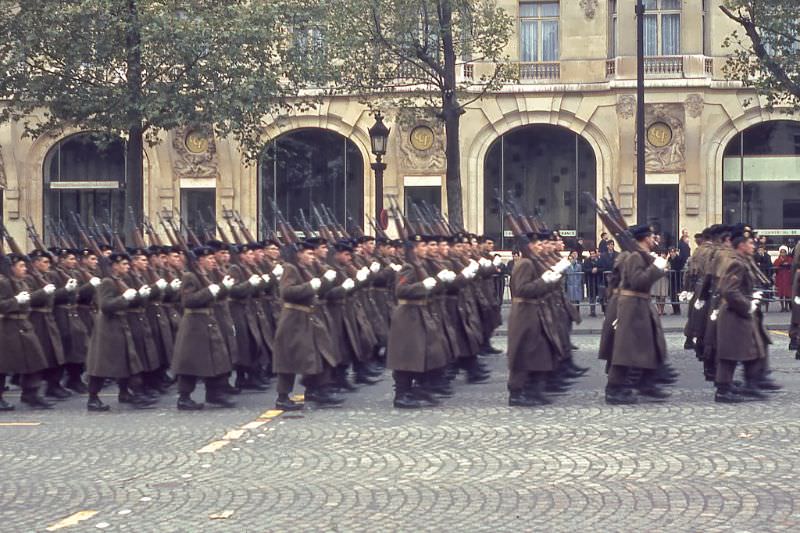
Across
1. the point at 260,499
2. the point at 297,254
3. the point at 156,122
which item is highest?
the point at 156,122

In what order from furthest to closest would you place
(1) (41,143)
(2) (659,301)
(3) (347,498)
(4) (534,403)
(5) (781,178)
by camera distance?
(1) (41,143) < (5) (781,178) < (2) (659,301) < (4) (534,403) < (3) (347,498)

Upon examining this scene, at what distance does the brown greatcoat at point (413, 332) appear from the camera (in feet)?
46.2

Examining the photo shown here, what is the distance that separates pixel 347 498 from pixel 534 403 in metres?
Answer: 4.70

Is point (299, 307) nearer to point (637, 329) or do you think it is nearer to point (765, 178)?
point (637, 329)

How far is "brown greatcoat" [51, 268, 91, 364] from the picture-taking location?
15.9 m

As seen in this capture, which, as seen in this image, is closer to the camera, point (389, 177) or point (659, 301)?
point (659, 301)

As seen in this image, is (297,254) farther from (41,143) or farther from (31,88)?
(41,143)

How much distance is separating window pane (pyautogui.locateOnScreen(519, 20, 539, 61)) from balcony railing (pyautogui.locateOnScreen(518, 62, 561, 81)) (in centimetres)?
24

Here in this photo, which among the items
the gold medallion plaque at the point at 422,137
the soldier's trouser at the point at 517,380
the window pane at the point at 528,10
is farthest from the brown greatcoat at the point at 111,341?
the window pane at the point at 528,10

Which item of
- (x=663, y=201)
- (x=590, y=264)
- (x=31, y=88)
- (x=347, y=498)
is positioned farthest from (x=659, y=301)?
(x=347, y=498)

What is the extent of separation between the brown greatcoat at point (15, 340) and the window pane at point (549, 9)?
23.6m

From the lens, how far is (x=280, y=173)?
37375 mm

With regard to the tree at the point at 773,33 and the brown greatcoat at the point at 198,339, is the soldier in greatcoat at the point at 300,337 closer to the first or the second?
the brown greatcoat at the point at 198,339

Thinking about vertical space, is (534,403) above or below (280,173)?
below
